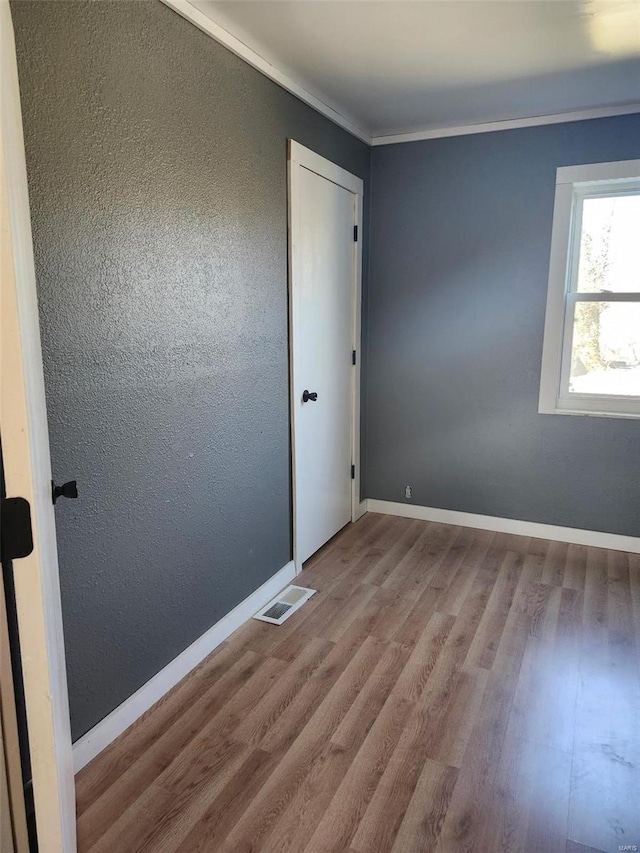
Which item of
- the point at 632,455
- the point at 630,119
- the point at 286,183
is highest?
the point at 630,119

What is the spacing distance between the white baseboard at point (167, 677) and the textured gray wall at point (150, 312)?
42 millimetres

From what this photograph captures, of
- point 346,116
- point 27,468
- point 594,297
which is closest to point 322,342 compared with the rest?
point 346,116

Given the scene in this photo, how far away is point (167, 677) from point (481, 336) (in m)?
2.63

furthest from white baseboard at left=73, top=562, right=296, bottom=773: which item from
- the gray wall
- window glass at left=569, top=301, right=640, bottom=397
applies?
window glass at left=569, top=301, right=640, bottom=397

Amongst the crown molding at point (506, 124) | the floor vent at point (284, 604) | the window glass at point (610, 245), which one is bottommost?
the floor vent at point (284, 604)

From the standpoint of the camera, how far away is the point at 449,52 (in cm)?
247

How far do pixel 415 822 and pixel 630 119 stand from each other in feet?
11.3

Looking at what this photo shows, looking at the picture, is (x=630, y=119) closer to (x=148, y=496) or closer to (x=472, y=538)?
(x=472, y=538)

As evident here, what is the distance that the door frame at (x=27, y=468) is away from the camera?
3.04 ft

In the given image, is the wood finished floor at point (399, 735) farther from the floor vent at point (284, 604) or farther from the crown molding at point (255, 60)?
the crown molding at point (255, 60)

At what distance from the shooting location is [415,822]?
1617mm

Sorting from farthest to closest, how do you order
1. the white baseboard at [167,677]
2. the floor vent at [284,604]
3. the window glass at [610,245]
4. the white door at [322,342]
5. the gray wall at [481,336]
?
1. the gray wall at [481,336]
2. the window glass at [610,245]
3. the white door at [322,342]
4. the floor vent at [284,604]
5. the white baseboard at [167,677]

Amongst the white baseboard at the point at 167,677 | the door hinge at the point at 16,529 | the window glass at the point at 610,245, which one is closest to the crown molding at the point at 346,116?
the window glass at the point at 610,245

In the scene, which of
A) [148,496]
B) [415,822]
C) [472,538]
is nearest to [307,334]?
[148,496]
